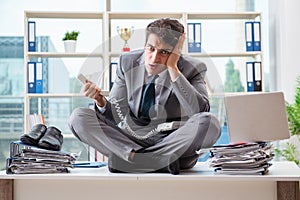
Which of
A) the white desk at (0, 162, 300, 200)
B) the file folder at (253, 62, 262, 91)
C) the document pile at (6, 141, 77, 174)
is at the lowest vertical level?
the white desk at (0, 162, 300, 200)

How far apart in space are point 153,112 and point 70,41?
6.87ft

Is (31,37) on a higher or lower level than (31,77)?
higher

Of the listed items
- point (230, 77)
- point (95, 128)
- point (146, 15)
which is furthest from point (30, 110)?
point (95, 128)

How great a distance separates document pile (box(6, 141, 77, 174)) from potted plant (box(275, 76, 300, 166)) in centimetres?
188

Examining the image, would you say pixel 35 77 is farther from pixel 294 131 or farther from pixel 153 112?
pixel 153 112

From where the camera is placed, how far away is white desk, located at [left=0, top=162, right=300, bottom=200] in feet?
6.60

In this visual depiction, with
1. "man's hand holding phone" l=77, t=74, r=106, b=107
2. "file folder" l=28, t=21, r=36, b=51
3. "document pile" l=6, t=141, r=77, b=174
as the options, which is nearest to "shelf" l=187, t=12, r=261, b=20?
"file folder" l=28, t=21, r=36, b=51

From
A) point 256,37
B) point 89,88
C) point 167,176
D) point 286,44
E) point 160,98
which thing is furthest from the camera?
point 256,37

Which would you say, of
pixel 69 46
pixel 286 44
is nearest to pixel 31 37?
pixel 69 46

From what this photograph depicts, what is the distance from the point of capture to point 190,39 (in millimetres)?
4141

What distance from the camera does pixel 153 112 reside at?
2.27m

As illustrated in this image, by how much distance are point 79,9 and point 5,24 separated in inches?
25.2

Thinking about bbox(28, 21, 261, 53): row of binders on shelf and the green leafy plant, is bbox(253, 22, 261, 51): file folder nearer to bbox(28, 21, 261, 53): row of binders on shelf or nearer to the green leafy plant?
bbox(28, 21, 261, 53): row of binders on shelf

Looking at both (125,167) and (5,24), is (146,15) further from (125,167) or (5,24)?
(125,167)
